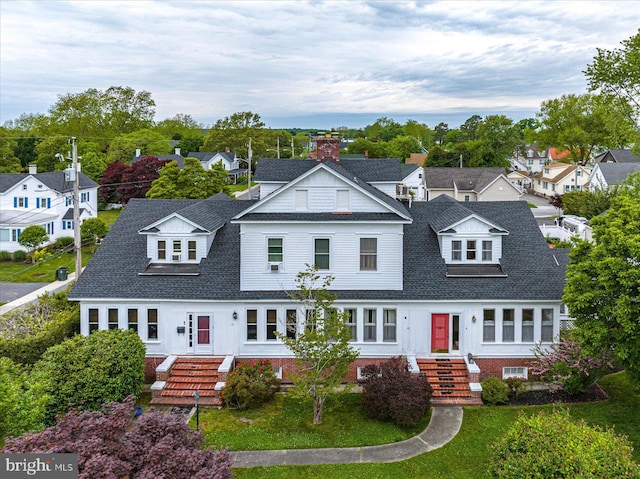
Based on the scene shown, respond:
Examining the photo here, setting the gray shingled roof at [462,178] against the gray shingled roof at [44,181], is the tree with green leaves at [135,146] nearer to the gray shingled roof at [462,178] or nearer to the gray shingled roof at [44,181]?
the gray shingled roof at [44,181]

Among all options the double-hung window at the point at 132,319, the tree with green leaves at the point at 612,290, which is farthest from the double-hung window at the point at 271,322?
the tree with green leaves at the point at 612,290

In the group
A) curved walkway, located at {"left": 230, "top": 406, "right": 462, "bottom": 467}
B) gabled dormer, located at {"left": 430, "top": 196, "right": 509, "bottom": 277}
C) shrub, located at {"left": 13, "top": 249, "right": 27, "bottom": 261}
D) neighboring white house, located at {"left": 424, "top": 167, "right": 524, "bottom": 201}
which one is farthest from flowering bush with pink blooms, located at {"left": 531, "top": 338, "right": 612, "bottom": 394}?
neighboring white house, located at {"left": 424, "top": 167, "right": 524, "bottom": 201}

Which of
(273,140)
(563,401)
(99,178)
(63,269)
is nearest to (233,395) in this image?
(563,401)

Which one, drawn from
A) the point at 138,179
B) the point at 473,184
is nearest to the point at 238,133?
the point at 138,179

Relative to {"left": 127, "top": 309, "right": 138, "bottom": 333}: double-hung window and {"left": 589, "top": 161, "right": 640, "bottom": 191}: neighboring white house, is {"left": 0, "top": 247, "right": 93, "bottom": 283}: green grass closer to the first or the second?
{"left": 127, "top": 309, "right": 138, "bottom": 333}: double-hung window

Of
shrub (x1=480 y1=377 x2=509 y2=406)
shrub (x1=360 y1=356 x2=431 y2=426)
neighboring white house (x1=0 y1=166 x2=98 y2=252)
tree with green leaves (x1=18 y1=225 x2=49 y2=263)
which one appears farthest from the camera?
neighboring white house (x1=0 y1=166 x2=98 y2=252)

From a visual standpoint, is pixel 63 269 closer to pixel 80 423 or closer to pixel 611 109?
pixel 80 423

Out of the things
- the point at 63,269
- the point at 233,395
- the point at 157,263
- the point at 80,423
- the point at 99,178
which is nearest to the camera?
the point at 80,423
